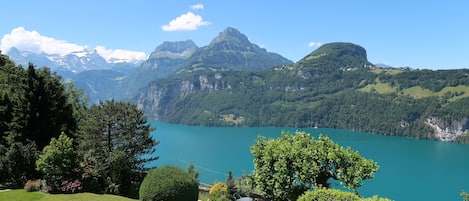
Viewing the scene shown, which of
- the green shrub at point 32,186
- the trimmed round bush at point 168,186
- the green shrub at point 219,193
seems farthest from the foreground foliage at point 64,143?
the green shrub at point 219,193

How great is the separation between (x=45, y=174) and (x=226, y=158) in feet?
297

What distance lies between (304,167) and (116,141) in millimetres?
13417

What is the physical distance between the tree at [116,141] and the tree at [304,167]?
9.12 m

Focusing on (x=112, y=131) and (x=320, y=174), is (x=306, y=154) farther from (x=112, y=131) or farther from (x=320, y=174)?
(x=112, y=131)

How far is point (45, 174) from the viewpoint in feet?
79.0

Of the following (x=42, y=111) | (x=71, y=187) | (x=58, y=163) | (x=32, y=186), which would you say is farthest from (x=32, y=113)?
(x=71, y=187)

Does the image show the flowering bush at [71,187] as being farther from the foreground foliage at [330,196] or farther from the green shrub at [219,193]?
the foreground foliage at [330,196]

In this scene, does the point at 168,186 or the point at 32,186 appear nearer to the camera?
the point at 168,186

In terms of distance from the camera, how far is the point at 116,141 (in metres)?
26.8

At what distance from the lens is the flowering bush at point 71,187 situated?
23547 millimetres

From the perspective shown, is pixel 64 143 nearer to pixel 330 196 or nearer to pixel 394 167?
pixel 330 196

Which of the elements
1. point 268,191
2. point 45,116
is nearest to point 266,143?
point 268,191

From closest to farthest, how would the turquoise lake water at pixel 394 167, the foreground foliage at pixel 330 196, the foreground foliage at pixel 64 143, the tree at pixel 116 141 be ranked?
the foreground foliage at pixel 330 196, the foreground foliage at pixel 64 143, the tree at pixel 116 141, the turquoise lake water at pixel 394 167

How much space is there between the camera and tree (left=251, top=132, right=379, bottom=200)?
20672mm
